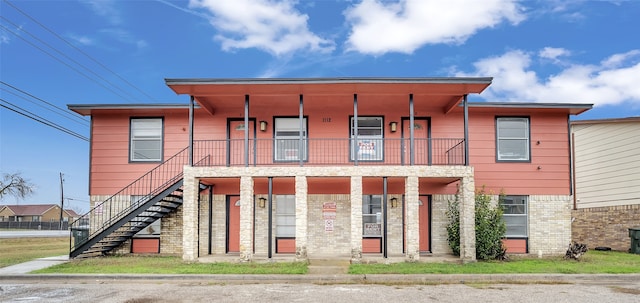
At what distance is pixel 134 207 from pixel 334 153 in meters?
7.07

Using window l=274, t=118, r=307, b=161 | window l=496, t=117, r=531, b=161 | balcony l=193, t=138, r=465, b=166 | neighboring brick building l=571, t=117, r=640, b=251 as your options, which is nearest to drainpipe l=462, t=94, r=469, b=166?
balcony l=193, t=138, r=465, b=166

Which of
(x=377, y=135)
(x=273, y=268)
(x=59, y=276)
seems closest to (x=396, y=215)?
(x=377, y=135)

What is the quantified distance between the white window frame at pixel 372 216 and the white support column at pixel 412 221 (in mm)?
2382

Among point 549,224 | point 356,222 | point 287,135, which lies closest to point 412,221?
point 356,222

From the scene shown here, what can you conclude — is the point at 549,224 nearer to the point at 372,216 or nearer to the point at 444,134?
the point at 444,134

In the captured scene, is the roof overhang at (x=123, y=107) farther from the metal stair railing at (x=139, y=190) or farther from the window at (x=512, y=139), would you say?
the window at (x=512, y=139)

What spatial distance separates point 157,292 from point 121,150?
8717 mm

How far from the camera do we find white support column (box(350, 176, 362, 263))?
14695 millimetres

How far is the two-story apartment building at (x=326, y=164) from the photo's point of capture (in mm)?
17266

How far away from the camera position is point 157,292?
35.1 ft

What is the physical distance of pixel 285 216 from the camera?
693 inches

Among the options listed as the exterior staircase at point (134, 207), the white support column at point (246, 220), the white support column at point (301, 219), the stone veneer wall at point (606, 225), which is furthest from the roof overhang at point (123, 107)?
A: the stone veneer wall at point (606, 225)

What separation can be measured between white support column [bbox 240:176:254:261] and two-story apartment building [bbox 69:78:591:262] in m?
1.78

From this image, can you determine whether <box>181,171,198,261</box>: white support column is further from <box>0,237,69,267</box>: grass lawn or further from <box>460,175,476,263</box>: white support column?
<box>460,175,476,263</box>: white support column
